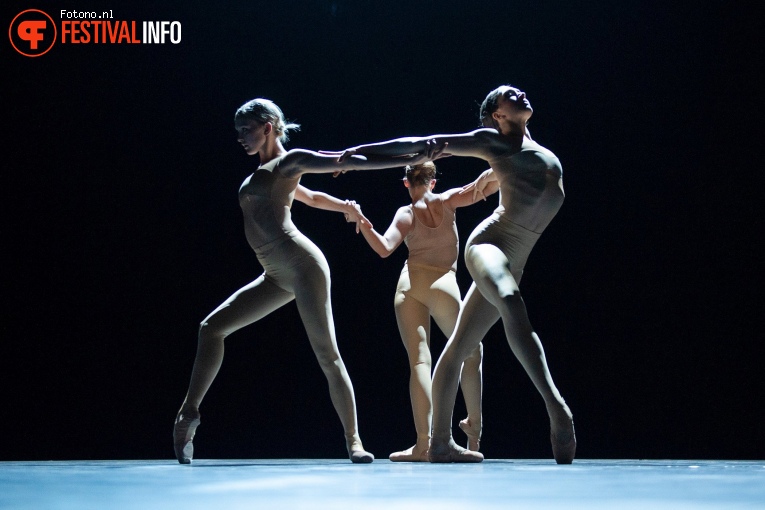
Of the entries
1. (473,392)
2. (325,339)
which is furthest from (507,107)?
(473,392)

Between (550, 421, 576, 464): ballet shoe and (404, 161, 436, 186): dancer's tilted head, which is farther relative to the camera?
(404, 161, 436, 186): dancer's tilted head

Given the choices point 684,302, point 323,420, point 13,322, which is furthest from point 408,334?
point 13,322

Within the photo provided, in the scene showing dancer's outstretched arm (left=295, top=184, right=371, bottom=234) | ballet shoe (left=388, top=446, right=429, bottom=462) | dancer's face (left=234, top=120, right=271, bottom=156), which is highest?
dancer's face (left=234, top=120, right=271, bottom=156)

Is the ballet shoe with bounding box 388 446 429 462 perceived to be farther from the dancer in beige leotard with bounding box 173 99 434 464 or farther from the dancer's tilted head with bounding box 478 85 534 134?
the dancer's tilted head with bounding box 478 85 534 134

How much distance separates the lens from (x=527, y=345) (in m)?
3.11

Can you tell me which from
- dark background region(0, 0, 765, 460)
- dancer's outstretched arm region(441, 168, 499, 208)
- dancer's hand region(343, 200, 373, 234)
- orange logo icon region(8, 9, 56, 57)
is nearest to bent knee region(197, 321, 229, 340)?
dancer's hand region(343, 200, 373, 234)

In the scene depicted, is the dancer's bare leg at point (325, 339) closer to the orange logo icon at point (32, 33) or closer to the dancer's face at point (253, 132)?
the dancer's face at point (253, 132)

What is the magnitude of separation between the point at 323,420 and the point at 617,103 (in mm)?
2451

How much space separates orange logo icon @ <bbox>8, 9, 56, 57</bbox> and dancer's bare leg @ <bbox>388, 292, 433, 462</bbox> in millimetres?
2874

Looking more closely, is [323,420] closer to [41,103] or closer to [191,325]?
[191,325]

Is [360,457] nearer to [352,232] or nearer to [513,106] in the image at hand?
[513,106]

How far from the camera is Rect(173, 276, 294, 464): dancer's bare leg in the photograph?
11.7 feet

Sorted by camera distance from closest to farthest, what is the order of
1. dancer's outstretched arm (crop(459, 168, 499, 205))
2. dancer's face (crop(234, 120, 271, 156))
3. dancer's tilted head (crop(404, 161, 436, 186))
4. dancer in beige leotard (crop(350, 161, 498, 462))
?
1. dancer's face (crop(234, 120, 271, 156))
2. dancer's outstretched arm (crop(459, 168, 499, 205))
3. dancer in beige leotard (crop(350, 161, 498, 462))
4. dancer's tilted head (crop(404, 161, 436, 186))

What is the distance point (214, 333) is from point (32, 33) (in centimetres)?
285
